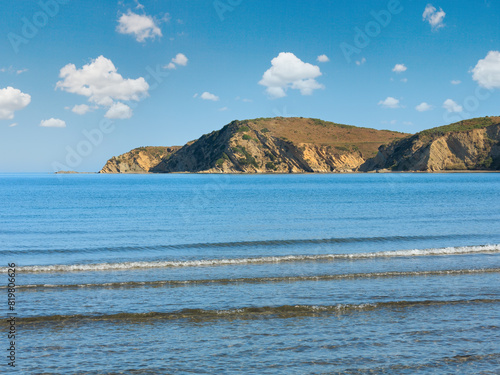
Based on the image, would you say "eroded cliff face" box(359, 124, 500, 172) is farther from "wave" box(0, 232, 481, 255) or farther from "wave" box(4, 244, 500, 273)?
"wave" box(4, 244, 500, 273)

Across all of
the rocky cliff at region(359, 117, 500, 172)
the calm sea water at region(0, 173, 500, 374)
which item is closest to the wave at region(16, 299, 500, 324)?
the calm sea water at region(0, 173, 500, 374)

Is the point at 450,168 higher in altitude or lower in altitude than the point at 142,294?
higher

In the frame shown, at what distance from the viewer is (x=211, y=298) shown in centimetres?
1181

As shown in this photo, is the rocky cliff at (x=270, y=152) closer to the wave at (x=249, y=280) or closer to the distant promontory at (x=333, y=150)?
the distant promontory at (x=333, y=150)

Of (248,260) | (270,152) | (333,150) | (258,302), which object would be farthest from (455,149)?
(258,302)

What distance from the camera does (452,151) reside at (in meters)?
142

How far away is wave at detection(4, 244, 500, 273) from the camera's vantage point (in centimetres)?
1595

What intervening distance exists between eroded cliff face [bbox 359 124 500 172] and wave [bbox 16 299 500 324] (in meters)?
140

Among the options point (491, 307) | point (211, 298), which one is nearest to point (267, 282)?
point (211, 298)

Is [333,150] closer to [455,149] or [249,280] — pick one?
[455,149]

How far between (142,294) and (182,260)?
4845mm

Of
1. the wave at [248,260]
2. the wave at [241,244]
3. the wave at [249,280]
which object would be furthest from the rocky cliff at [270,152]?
the wave at [249,280]

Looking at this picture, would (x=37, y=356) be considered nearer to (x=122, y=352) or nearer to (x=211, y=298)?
(x=122, y=352)

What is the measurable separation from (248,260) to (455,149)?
139758mm
